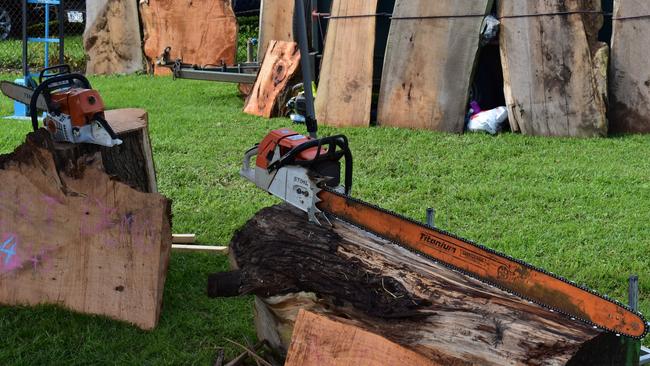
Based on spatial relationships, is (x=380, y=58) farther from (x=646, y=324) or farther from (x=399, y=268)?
(x=646, y=324)

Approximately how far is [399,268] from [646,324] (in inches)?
37.2

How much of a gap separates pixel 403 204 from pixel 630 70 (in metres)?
3.08

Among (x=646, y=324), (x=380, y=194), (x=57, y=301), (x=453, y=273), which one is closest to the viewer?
(x=646, y=324)

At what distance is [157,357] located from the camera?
3316 millimetres

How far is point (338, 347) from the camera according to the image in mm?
2492

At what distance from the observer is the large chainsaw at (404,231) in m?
2.46

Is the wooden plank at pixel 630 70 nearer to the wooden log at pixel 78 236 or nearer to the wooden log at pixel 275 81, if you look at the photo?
the wooden log at pixel 275 81

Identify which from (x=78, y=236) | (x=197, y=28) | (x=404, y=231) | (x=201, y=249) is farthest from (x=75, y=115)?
(x=197, y=28)

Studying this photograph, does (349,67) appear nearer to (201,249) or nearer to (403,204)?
(403,204)

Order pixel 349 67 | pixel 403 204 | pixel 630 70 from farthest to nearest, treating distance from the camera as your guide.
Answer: pixel 349 67, pixel 630 70, pixel 403 204

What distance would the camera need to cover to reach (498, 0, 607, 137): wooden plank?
692 cm

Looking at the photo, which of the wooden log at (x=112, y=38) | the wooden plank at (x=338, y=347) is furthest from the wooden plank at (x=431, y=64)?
the wooden log at (x=112, y=38)

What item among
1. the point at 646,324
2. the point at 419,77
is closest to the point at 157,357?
the point at 646,324

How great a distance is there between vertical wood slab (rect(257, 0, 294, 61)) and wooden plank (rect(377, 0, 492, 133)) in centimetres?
293
